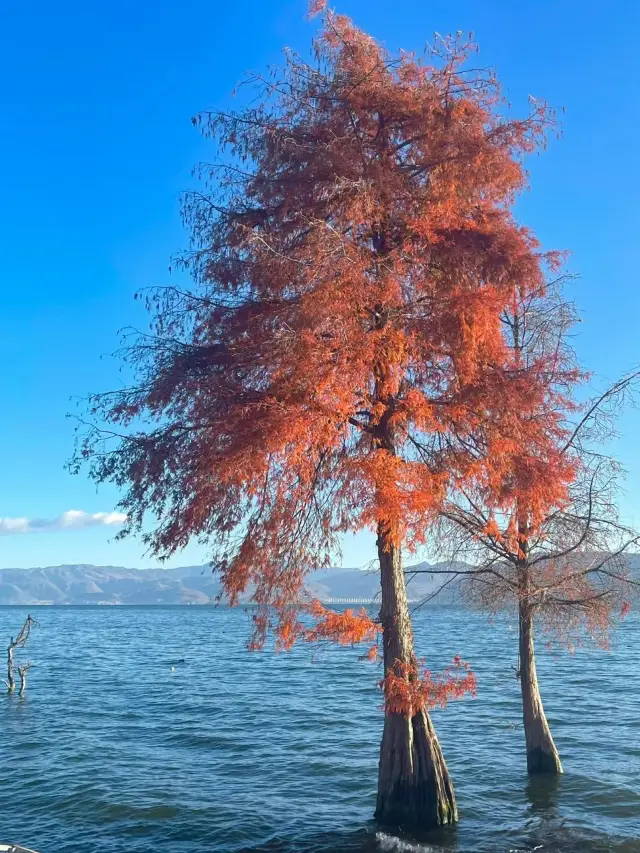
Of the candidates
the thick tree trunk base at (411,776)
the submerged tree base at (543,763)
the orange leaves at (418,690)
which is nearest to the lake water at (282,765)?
the submerged tree base at (543,763)

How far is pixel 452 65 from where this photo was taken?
48.8 feet

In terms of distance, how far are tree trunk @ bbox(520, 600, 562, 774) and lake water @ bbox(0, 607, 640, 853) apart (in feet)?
1.64

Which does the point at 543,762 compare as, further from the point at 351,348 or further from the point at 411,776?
the point at 351,348

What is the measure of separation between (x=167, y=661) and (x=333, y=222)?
53.5 meters

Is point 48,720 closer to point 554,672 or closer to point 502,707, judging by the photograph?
point 502,707

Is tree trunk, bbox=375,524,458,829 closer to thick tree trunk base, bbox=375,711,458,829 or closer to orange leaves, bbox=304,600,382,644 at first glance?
thick tree trunk base, bbox=375,711,458,829

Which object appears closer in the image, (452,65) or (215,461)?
(215,461)

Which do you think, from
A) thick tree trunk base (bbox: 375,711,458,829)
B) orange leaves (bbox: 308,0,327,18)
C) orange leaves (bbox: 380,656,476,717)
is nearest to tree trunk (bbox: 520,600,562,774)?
thick tree trunk base (bbox: 375,711,458,829)

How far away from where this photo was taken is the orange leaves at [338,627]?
44.5ft

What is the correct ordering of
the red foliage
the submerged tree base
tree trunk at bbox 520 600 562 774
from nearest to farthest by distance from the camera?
the red foliage < tree trunk at bbox 520 600 562 774 < the submerged tree base

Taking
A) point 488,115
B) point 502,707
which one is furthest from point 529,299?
point 502,707

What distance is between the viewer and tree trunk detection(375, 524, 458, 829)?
14430 mm

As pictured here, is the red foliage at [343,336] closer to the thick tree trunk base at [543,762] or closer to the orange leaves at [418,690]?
the orange leaves at [418,690]

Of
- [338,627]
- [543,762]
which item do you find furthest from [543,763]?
[338,627]
